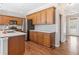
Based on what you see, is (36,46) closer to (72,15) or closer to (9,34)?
(9,34)

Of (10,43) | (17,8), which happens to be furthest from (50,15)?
(10,43)

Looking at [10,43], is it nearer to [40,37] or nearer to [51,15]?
[40,37]

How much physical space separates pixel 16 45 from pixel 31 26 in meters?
0.59

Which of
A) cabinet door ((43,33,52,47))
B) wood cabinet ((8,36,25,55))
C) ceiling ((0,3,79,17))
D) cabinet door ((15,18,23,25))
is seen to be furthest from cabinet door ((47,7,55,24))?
wood cabinet ((8,36,25,55))

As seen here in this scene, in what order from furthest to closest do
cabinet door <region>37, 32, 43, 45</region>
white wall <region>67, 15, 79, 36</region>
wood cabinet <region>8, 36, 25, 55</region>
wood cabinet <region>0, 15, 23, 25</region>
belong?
cabinet door <region>37, 32, 43, 45</region>, wood cabinet <region>8, 36, 25, 55</region>, white wall <region>67, 15, 79, 36</region>, wood cabinet <region>0, 15, 23, 25</region>

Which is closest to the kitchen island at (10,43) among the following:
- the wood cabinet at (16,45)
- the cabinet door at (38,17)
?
the wood cabinet at (16,45)

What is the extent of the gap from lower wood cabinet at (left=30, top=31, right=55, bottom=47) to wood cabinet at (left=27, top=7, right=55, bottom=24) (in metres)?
0.27

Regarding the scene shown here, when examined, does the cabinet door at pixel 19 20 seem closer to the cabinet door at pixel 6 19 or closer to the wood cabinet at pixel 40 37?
the cabinet door at pixel 6 19

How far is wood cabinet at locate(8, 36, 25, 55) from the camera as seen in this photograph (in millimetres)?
2186

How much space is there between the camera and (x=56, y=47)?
211 cm

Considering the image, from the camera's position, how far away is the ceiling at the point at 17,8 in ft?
6.45

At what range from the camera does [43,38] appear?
7.36 ft

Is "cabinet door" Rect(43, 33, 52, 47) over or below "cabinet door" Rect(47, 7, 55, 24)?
below

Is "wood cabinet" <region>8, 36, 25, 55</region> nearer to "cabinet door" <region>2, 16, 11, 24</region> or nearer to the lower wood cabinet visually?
the lower wood cabinet
